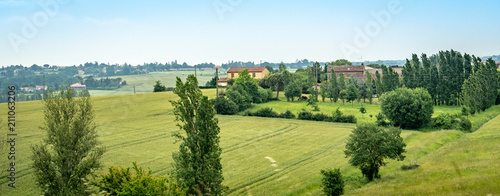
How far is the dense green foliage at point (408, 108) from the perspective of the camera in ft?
160

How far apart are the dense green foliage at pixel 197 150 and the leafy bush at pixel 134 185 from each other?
3.52 feet

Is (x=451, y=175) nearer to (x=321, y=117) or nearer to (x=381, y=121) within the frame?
(x=381, y=121)

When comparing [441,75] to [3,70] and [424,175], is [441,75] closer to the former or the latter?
[424,175]

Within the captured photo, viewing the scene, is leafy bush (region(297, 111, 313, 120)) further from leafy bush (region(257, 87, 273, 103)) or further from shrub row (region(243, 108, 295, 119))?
leafy bush (region(257, 87, 273, 103))

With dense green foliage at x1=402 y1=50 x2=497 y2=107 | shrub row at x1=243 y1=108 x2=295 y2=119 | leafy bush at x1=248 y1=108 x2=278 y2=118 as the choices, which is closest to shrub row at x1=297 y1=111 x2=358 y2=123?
shrub row at x1=243 y1=108 x2=295 y2=119

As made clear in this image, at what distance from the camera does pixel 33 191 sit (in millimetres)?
23266

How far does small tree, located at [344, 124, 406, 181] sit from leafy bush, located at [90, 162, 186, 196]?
1188 centimetres

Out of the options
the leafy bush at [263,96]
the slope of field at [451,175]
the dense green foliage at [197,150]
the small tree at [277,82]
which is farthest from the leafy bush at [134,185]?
the small tree at [277,82]

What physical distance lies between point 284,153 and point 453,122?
1022 inches

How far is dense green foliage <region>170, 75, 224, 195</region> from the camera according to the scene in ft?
63.7

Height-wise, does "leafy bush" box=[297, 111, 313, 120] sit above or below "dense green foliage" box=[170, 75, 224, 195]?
below

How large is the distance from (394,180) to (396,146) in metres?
2.16

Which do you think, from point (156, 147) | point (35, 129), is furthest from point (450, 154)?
point (35, 129)

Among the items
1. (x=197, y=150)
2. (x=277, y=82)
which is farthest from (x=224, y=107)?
(x=197, y=150)
